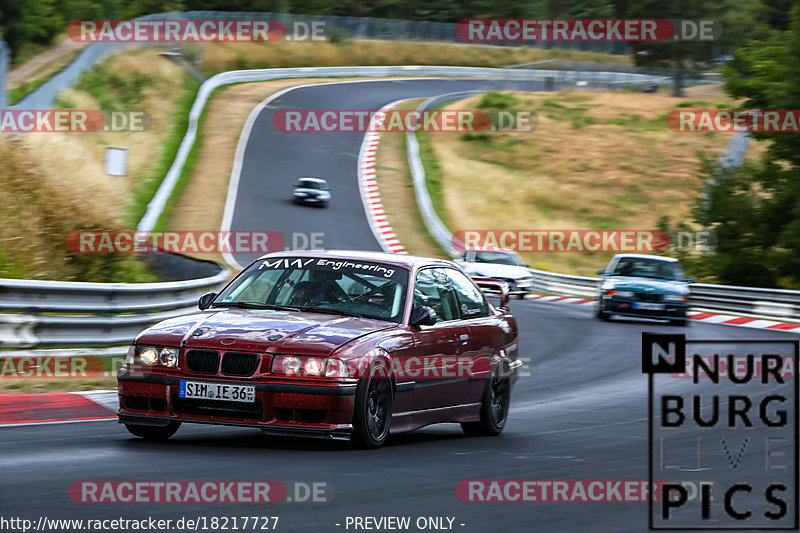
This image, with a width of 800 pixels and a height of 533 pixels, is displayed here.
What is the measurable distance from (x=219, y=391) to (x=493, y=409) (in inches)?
119

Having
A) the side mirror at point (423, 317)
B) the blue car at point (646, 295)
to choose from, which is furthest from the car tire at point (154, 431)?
the blue car at point (646, 295)

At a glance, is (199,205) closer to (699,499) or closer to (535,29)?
(699,499)

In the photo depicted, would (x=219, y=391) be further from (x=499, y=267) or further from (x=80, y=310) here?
(x=499, y=267)

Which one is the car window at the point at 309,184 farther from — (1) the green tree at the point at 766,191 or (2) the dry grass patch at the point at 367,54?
(2) the dry grass patch at the point at 367,54

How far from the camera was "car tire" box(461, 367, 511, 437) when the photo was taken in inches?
399

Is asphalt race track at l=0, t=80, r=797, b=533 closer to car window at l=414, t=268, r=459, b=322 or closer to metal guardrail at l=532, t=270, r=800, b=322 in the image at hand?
car window at l=414, t=268, r=459, b=322

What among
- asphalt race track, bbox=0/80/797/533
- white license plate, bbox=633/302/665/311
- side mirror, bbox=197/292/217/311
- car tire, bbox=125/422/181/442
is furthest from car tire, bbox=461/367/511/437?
white license plate, bbox=633/302/665/311

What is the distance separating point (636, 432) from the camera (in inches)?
415

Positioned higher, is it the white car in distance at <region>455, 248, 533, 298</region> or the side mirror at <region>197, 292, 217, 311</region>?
the side mirror at <region>197, 292, 217, 311</region>

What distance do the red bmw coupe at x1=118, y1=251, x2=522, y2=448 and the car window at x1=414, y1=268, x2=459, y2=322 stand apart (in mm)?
11

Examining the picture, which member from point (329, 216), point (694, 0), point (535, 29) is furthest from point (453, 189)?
point (535, 29)

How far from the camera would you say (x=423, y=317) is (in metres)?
8.91

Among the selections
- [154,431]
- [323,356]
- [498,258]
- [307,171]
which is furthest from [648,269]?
[307,171]

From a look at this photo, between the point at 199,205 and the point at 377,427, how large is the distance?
29.1m
